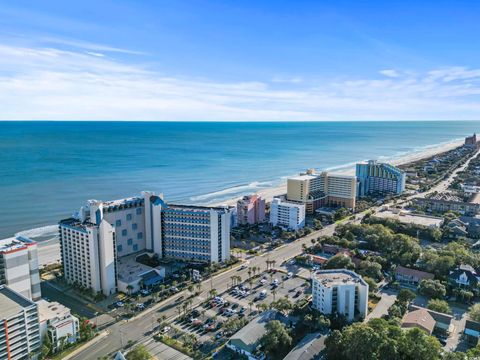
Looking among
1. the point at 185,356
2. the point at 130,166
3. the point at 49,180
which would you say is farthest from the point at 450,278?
the point at 130,166

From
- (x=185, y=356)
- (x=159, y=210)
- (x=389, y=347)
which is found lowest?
(x=185, y=356)

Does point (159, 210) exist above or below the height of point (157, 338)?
above

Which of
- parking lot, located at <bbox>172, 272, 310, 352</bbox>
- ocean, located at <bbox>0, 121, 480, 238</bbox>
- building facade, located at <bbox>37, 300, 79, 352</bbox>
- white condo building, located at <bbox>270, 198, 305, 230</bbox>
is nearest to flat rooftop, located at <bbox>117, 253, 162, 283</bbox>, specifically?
building facade, located at <bbox>37, 300, 79, 352</bbox>

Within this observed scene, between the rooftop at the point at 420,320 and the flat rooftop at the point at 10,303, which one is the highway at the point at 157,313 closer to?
the flat rooftop at the point at 10,303

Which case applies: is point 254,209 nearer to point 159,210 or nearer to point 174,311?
point 159,210

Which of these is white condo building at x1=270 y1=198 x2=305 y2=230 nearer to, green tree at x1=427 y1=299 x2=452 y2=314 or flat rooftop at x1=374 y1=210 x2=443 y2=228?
flat rooftop at x1=374 y1=210 x2=443 y2=228

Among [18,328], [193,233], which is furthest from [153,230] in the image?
[18,328]

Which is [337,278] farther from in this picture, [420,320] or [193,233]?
[193,233]
